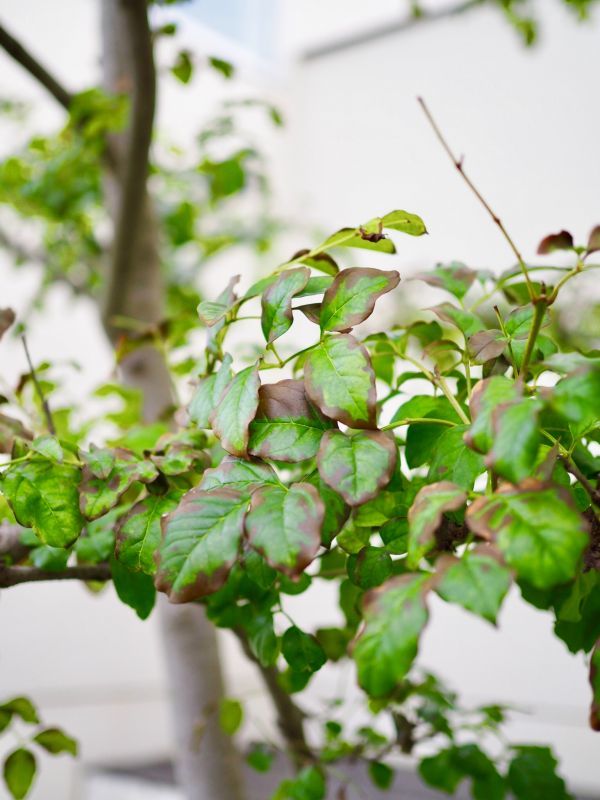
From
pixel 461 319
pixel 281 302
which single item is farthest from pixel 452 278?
Answer: pixel 281 302

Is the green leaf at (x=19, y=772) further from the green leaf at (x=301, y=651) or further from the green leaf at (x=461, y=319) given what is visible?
the green leaf at (x=461, y=319)


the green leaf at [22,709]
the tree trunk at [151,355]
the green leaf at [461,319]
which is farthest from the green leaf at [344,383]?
the tree trunk at [151,355]

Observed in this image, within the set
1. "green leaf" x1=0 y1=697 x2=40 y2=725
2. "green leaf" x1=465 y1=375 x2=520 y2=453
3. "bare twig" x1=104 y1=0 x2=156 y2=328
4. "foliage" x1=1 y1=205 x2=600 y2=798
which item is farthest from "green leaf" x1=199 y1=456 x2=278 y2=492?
"bare twig" x1=104 y1=0 x2=156 y2=328

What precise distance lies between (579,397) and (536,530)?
59 mm

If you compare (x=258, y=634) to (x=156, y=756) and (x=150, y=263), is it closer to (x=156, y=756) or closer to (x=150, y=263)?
(x=150, y=263)

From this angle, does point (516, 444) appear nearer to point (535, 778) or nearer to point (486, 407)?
point (486, 407)

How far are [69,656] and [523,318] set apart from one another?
2.12m

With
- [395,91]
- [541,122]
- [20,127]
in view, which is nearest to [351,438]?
[20,127]

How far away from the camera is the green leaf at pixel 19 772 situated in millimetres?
588

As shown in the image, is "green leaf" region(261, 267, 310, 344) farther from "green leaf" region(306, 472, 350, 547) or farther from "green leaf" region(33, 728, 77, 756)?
"green leaf" region(33, 728, 77, 756)

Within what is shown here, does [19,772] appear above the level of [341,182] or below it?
above

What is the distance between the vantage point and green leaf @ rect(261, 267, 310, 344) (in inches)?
15.9

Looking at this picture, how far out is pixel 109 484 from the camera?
44cm

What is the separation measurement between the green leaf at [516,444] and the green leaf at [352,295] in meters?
0.11
